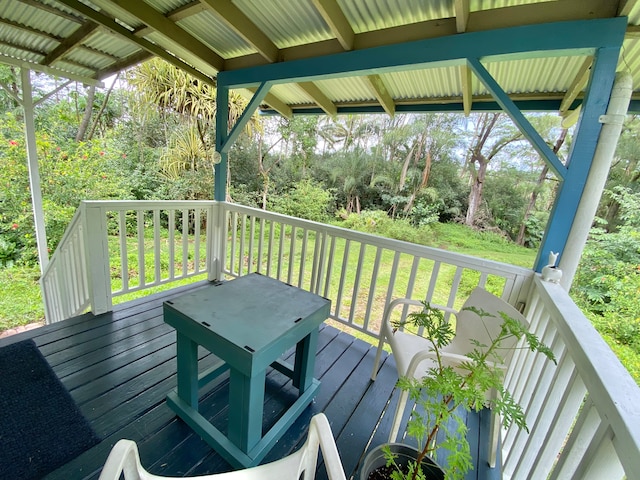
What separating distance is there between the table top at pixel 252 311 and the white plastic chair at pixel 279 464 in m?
0.49

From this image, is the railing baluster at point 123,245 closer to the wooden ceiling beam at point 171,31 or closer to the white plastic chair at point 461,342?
the wooden ceiling beam at point 171,31

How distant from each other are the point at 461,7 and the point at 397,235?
7.32m

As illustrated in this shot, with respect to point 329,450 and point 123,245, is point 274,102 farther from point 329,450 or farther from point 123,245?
point 329,450

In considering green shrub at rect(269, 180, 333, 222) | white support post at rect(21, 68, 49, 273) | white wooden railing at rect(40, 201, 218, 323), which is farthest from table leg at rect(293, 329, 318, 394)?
green shrub at rect(269, 180, 333, 222)

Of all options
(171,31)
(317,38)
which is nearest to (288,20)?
(317,38)

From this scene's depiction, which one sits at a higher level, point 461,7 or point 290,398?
point 461,7

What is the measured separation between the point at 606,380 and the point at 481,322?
781mm

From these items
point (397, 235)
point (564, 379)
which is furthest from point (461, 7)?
point (397, 235)

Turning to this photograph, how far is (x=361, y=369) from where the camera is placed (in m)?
2.05

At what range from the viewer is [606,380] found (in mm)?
692

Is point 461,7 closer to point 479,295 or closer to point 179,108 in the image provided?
point 479,295

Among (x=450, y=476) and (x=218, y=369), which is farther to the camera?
(x=218, y=369)

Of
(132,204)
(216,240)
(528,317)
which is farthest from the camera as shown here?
(216,240)

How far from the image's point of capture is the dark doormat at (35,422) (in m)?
1.23
